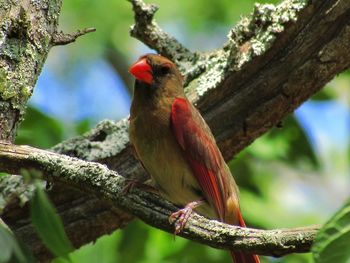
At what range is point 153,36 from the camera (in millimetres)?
4406

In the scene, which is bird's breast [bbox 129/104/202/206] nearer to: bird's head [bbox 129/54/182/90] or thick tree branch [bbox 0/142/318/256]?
bird's head [bbox 129/54/182/90]

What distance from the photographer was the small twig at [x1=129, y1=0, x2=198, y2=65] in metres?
4.29

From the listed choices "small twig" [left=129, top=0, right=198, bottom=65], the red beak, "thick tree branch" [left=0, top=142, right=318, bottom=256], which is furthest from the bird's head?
"thick tree branch" [left=0, top=142, right=318, bottom=256]

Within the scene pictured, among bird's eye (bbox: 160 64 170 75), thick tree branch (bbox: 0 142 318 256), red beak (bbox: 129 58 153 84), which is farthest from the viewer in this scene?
bird's eye (bbox: 160 64 170 75)

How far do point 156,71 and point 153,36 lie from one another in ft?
0.83

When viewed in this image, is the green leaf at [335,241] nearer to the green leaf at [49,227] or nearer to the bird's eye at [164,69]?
the green leaf at [49,227]

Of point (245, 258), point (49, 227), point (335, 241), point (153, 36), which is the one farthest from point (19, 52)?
point (335, 241)

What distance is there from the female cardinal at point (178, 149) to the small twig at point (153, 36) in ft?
0.72

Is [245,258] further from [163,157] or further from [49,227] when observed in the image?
[49,227]

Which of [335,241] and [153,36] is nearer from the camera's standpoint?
[335,241]

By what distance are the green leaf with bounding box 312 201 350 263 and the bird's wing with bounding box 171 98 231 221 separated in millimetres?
2081

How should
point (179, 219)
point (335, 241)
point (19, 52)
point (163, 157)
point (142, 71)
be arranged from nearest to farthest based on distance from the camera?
point (335, 241)
point (179, 219)
point (19, 52)
point (163, 157)
point (142, 71)

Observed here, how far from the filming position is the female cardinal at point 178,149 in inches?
156

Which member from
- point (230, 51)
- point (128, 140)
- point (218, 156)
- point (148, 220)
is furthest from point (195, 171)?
point (148, 220)
